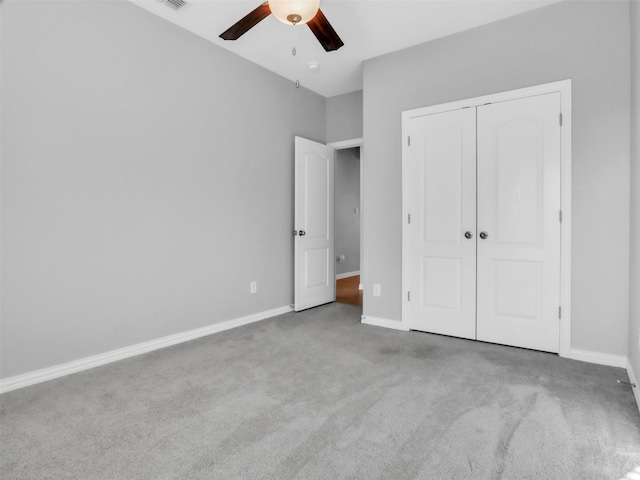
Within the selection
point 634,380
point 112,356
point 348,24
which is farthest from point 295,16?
point 634,380

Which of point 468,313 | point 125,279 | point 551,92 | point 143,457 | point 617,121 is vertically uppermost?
point 551,92

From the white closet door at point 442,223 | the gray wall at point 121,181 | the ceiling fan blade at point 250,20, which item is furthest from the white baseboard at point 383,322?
the ceiling fan blade at point 250,20

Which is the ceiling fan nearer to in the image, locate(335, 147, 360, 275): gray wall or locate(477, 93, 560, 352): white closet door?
locate(477, 93, 560, 352): white closet door

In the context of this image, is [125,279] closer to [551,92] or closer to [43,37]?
[43,37]

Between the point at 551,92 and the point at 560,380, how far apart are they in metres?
2.07

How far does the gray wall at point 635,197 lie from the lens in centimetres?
214

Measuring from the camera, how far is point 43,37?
2.33m

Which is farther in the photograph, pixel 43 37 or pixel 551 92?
pixel 551 92

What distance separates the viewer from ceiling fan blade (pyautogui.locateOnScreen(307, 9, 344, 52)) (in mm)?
2356

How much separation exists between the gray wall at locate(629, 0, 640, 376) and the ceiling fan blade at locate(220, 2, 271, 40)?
7.34ft

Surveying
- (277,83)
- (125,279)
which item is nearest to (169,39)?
(277,83)

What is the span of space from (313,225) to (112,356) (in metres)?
2.46

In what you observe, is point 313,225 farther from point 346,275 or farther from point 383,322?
point 346,275

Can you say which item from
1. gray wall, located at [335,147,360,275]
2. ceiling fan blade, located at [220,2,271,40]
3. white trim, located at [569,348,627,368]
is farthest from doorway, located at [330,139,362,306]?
ceiling fan blade, located at [220,2,271,40]
